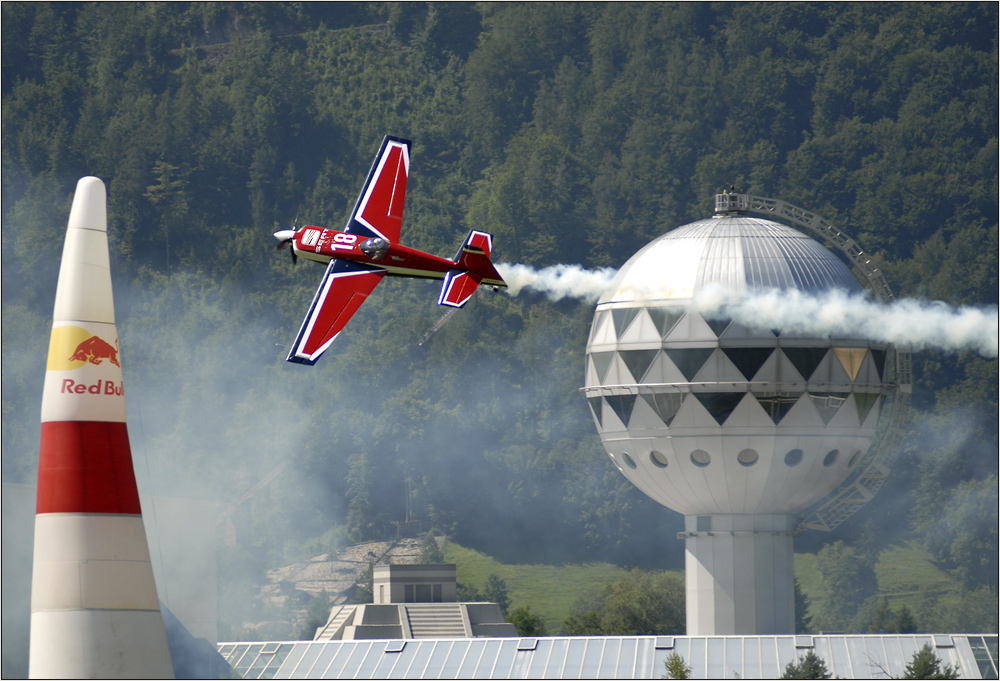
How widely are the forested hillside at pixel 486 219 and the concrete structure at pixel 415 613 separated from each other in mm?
43135

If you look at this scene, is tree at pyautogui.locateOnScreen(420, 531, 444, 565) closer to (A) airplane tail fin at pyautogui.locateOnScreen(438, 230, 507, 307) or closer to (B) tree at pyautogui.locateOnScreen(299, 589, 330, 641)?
(B) tree at pyautogui.locateOnScreen(299, 589, 330, 641)

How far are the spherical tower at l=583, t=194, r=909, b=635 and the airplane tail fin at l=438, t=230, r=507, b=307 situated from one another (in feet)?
36.3

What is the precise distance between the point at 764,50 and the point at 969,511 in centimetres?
6419

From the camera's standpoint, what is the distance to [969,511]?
132m

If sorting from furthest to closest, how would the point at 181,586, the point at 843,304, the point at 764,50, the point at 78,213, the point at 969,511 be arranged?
the point at 764,50, the point at 969,511, the point at 181,586, the point at 843,304, the point at 78,213

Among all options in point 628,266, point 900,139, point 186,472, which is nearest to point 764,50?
point 900,139

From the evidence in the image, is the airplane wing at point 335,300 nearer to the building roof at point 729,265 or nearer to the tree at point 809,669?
the building roof at point 729,265

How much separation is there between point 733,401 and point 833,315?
4.93 meters

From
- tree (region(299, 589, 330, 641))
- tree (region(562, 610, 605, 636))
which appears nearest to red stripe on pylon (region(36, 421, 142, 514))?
tree (region(562, 610, 605, 636))

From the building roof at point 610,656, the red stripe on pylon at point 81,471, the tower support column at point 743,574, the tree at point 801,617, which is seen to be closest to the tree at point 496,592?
the tree at point 801,617

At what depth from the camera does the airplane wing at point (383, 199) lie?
196ft

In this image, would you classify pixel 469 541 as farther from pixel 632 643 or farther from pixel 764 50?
pixel 632 643

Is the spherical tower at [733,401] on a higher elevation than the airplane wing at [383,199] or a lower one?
lower

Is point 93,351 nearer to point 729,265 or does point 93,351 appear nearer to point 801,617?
point 729,265
